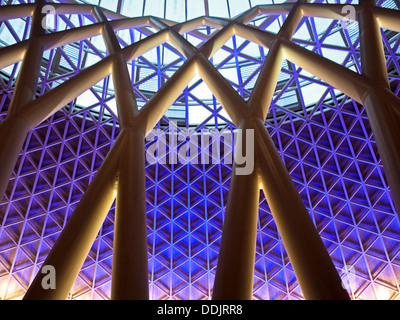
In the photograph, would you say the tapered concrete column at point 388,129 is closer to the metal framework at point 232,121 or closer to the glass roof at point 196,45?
the metal framework at point 232,121

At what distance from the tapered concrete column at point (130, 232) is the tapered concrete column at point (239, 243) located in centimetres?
130

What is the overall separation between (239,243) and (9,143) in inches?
224

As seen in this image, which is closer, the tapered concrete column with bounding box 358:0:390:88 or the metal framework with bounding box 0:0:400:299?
the metal framework with bounding box 0:0:400:299

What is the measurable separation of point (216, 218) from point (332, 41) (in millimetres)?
16951

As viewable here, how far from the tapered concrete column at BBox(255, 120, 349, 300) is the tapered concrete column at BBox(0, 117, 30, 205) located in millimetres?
5462

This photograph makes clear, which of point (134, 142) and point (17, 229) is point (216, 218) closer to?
point (17, 229)

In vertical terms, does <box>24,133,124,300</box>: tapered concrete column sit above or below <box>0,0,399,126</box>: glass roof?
below

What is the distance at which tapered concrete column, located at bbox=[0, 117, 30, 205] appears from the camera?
8086 mm

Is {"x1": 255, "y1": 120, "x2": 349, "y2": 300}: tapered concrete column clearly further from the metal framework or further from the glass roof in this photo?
the glass roof

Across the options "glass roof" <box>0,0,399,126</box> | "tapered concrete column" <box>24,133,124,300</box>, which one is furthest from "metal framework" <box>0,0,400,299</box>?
"glass roof" <box>0,0,399,126</box>

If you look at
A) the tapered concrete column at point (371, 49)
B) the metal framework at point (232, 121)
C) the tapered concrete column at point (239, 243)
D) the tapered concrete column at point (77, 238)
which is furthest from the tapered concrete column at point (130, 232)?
the tapered concrete column at point (371, 49)

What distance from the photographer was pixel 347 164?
29094 mm

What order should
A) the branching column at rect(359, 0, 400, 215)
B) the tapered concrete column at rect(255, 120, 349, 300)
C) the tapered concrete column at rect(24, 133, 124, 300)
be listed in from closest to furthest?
the tapered concrete column at rect(255, 120, 349, 300) < the tapered concrete column at rect(24, 133, 124, 300) < the branching column at rect(359, 0, 400, 215)
